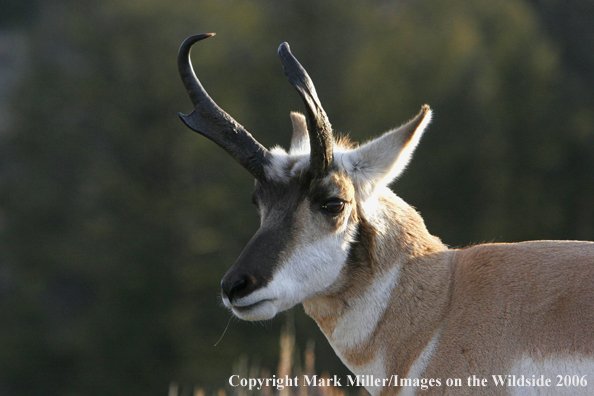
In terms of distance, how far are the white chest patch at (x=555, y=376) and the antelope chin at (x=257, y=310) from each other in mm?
1571

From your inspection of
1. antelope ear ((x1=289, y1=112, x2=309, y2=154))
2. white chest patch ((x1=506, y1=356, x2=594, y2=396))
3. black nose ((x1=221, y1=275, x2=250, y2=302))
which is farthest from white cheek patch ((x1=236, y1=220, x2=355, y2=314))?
white chest patch ((x1=506, y1=356, x2=594, y2=396))

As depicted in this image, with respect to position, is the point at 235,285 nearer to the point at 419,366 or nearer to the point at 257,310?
the point at 257,310

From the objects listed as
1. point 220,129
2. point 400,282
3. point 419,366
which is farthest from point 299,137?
point 419,366

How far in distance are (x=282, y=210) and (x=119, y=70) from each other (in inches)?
1562

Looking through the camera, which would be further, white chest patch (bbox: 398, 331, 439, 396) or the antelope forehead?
the antelope forehead

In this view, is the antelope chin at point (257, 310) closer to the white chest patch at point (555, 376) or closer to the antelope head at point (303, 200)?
the antelope head at point (303, 200)

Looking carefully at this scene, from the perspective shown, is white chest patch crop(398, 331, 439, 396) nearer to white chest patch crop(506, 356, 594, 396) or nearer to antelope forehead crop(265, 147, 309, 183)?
white chest patch crop(506, 356, 594, 396)

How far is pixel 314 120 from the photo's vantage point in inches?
175

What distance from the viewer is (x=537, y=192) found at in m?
41.7

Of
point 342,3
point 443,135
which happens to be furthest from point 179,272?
point 342,3

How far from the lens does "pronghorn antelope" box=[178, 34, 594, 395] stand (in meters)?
3.98

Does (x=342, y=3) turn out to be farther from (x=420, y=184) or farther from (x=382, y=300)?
→ (x=382, y=300)

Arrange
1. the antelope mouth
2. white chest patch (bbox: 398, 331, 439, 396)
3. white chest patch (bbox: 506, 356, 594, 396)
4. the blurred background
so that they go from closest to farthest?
1. white chest patch (bbox: 506, 356, 594, 396)
2. white chest patch (bbox: 398, 331, 439, 396)
3. the antelope mouth
4. the blurred background

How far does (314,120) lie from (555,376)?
2.18m
